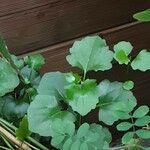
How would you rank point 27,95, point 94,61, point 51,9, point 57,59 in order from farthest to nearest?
point 57,59
point 51,9
point 27,95
point 94,61

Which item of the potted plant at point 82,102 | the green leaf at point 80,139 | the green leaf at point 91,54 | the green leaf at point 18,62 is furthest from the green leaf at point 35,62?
the green leaf at point 80,139

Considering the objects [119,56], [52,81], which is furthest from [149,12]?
[52,81]

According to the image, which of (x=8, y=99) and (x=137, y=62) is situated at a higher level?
(x=137, y=62)

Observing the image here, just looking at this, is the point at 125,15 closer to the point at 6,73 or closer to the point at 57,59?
the point at 57,59

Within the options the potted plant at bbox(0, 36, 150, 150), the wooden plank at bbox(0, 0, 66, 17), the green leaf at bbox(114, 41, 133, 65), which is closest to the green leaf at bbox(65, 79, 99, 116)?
the potted plant at bbox(0, 36, 150, 150)

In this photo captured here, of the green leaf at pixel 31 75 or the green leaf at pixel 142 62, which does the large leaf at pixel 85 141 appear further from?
the green leaf at pixel 31 75

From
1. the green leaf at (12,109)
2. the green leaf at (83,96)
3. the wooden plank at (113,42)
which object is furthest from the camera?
the wooden plank at (113,42)

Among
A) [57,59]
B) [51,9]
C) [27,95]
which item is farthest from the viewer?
[57,59]
